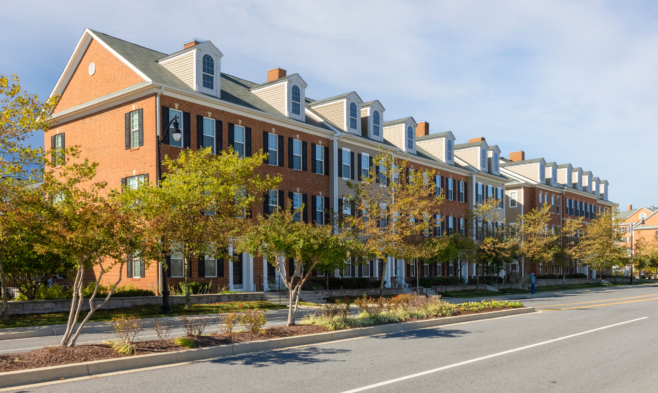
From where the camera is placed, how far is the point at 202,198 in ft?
63.4

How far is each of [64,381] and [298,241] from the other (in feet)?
22.7

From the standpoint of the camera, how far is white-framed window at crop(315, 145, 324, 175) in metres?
33.9

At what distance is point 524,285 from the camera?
Result: 163 ft

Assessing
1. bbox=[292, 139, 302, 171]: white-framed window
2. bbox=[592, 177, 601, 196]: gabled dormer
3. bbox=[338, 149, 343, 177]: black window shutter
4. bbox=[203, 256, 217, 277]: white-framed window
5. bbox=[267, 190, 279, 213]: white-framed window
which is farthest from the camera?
bbox=[592, 177, 601, 196]: gabled dormer

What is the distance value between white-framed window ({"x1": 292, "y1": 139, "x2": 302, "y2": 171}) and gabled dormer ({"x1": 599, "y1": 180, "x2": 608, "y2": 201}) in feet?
201

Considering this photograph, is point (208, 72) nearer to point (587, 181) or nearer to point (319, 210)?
point (319, 210)

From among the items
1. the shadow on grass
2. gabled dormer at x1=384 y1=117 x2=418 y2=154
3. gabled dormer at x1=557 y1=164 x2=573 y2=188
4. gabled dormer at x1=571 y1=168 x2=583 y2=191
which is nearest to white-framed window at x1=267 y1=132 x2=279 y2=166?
gabled dormer at x1=384 y1=117 x2=418 y2=154

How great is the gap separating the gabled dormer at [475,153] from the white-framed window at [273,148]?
1039 inches

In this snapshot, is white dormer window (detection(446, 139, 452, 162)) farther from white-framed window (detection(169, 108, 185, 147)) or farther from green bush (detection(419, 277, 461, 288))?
white-framed window (detection(169, 108, 185, 147))

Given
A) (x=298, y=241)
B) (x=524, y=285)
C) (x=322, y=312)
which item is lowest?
(x=524, y=285)

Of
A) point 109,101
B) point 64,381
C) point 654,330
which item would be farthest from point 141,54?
point 654,330

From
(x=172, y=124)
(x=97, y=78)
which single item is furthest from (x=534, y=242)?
(x=97, y=78)

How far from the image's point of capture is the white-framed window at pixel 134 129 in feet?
87.1

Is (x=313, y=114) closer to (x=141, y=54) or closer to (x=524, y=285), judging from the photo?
(x=141, y=54)
